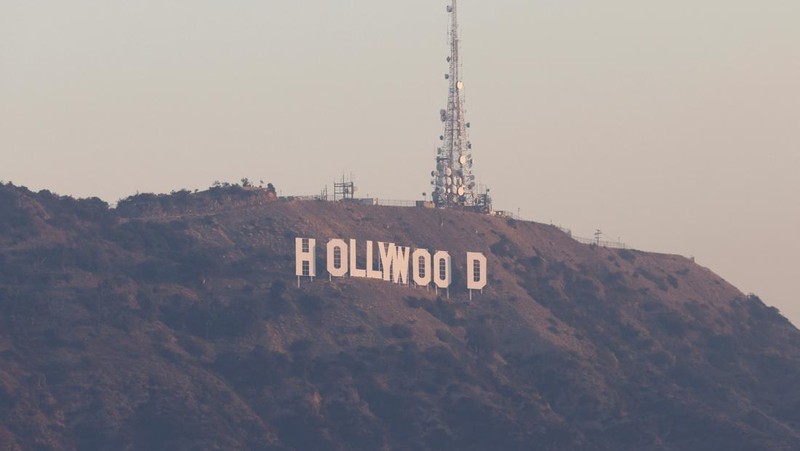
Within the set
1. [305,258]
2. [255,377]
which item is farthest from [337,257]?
[255,377]

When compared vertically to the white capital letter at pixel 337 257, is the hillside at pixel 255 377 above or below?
below

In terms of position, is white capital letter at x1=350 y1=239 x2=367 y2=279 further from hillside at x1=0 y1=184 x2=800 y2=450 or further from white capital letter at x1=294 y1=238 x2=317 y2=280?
white capital letter at x1=294 y1=238 x2=317 y2=280

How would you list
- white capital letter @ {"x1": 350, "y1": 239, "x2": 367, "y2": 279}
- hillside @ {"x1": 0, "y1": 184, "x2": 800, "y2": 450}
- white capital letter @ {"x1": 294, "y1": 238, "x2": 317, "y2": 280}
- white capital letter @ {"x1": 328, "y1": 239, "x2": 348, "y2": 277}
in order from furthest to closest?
white capital letter @ {"x1": 350, "y1": 239, "x2": 367, "y2": 279}, white capital letter @ {"x1": 328, "y1": 239, "x2": 348, "y2": 277}, white capital letter @ {"x1": 294, "y1": 238, "x2": 317, "y2": 280}, hillside @ {"x1": 0, "y1": 184, "x2": 800, "y2": 450}

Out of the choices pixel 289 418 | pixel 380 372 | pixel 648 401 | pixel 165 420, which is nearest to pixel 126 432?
pixel 165 420

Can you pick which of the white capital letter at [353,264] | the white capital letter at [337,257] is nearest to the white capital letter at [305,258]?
the white capital letter at [337,257]

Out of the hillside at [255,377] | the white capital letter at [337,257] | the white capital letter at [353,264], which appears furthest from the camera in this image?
the white capital letter at [353,264]

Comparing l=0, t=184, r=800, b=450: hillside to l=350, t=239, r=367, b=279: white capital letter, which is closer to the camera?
l=0, t=184, r=800, b=450: hillside

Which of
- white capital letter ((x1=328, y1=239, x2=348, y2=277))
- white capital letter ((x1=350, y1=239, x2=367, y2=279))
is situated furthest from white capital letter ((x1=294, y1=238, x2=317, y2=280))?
white capital letter ((x1=350, y1=239, x2=367, y2=279))

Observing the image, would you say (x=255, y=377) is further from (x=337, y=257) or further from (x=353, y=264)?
(x=337, y=257)

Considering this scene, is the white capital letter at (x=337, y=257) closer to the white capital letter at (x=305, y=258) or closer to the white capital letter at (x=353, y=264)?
the white capital letter at (x=353, y=264)

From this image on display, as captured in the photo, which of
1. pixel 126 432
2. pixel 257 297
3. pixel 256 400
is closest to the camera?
pixel 126 432

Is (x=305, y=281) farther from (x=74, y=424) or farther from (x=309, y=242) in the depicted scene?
(x=74, y=424)
